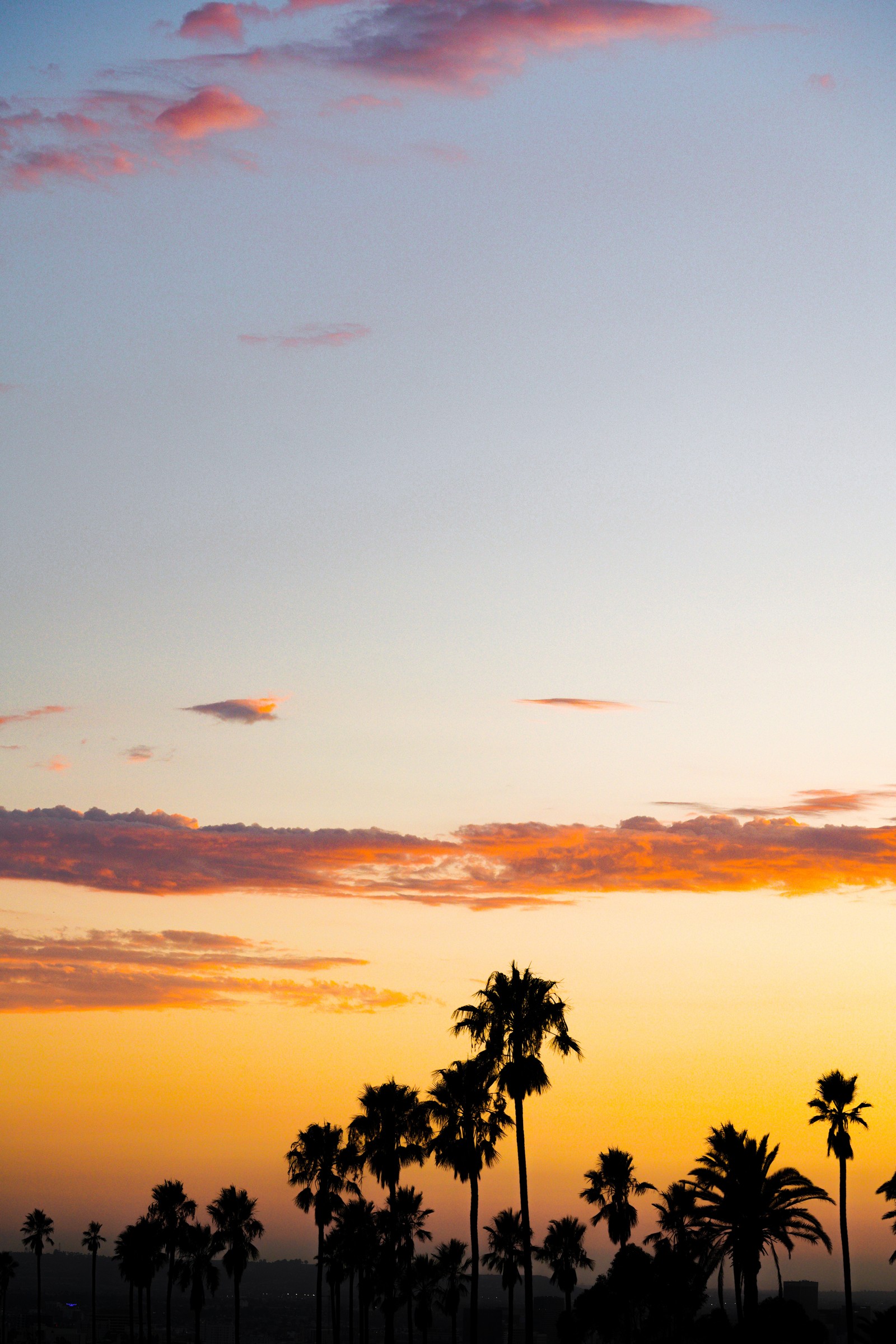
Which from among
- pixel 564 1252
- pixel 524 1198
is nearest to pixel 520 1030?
pixel 524 1198

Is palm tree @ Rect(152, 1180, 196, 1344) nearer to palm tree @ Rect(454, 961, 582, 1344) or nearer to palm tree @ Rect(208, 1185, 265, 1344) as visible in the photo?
palm tree @ Rect(208, 1185, 265, 1344)

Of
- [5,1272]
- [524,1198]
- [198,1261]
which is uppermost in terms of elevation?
[524,1198]

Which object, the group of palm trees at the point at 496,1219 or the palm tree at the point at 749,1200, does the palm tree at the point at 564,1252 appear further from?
the palm tree at the point at 749,1200

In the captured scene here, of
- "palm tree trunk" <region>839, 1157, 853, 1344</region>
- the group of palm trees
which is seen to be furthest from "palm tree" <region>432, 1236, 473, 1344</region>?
"palm tree trunk" <region>839, 1157, 853, 1344</region>

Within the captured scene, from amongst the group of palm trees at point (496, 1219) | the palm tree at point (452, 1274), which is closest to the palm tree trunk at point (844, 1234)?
the group of palm trees at point (496, 1219)

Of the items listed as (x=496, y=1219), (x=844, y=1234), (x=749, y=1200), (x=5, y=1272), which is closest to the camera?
(x=749, y=1200)

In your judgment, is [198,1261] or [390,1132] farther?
[198,1261]

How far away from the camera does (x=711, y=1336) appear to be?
3282 inches

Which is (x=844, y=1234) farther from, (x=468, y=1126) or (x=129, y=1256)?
(x=129, y=1256)

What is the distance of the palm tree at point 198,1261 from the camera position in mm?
113625

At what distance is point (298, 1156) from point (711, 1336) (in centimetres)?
2854

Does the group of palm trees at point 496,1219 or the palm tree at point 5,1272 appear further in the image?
the palm tree at point 5,1272

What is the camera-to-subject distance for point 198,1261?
115688mm

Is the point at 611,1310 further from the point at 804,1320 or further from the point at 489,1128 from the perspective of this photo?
the point at 489,1128
